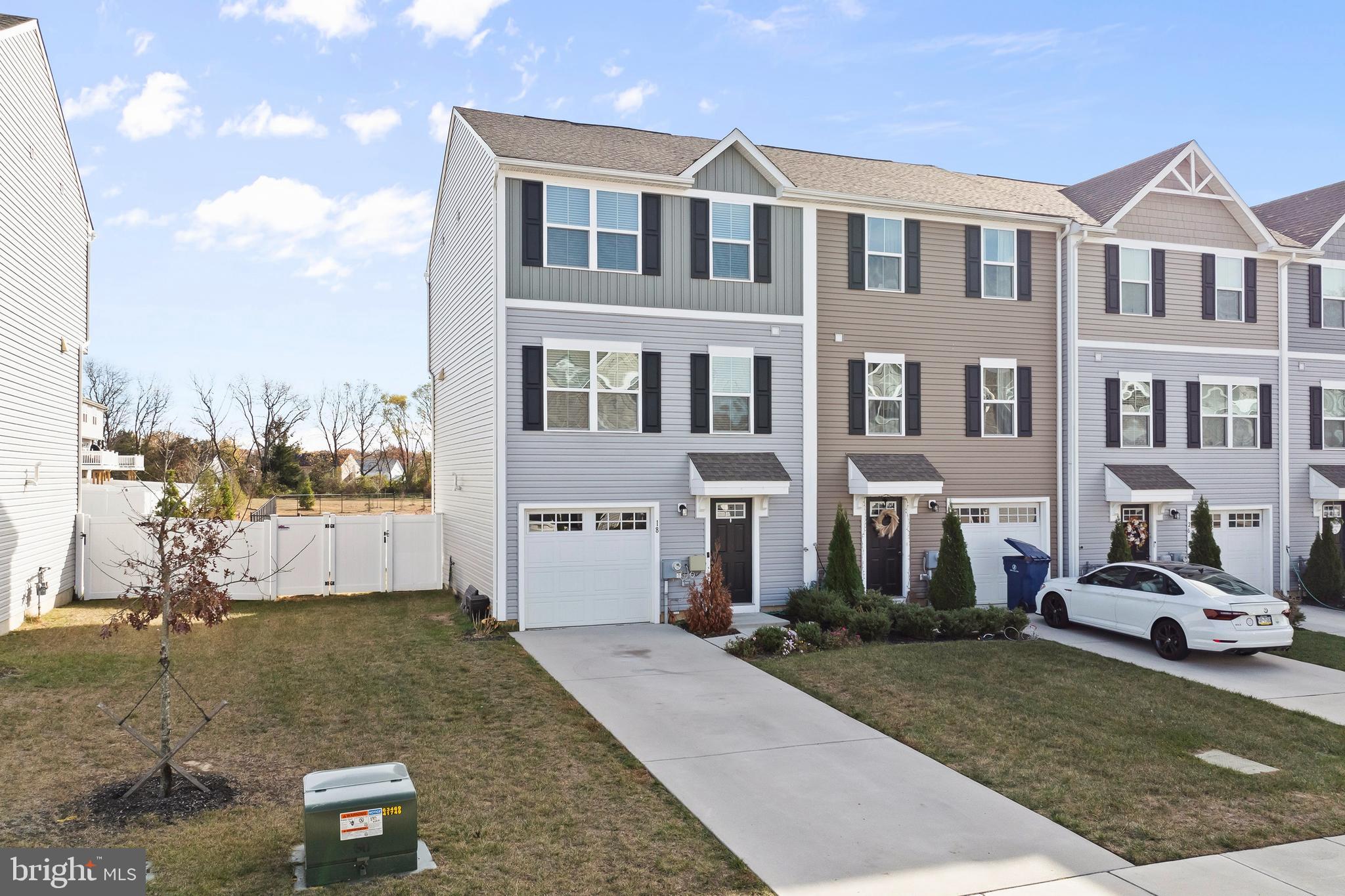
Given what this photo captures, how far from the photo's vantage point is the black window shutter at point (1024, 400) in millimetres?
18547

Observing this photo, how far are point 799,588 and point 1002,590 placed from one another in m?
4.72

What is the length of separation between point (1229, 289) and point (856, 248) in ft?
30.6

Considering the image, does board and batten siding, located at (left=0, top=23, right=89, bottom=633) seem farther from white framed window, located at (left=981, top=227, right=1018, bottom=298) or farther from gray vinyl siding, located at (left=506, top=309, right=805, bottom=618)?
white framed window, located at (left=981, top=227, right=1018, bottom=298)

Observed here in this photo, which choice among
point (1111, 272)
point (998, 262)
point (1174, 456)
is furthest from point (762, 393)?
point (1174, 456)

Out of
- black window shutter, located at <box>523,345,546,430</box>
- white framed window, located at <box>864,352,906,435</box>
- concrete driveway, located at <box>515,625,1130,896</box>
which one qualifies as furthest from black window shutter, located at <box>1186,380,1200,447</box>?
black window shutter, located at <box>523,345,546,430</box>

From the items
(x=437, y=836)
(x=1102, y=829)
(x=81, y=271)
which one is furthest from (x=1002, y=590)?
(x=81, y=271)

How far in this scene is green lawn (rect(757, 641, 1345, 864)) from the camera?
7047 mm

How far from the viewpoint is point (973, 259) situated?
1828 centimetres

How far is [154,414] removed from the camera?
2350 inches

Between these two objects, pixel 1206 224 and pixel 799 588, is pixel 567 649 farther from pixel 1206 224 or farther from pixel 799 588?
pixel 1206 224

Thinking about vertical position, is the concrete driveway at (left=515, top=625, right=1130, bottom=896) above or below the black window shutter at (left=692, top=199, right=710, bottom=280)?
below

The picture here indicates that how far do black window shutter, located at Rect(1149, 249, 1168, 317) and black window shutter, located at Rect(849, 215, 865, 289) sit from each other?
22.7ft

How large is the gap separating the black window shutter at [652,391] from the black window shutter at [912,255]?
18.3 feet

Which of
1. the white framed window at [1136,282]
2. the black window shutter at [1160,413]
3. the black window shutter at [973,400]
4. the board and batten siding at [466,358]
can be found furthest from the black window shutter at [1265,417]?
the board and batten siding at [466,358]
